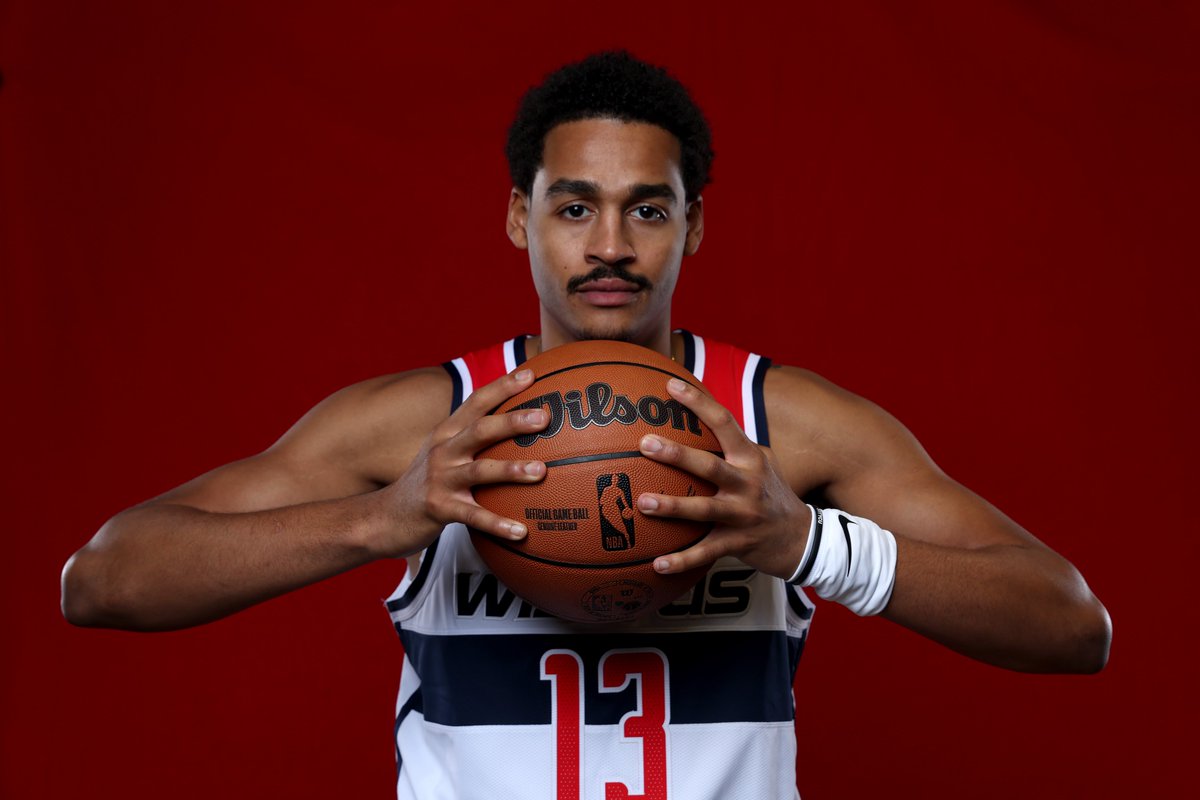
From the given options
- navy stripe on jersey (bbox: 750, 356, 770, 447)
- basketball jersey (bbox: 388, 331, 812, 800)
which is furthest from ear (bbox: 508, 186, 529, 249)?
basketball jersey (bbox: 388, 331, 812, 800)

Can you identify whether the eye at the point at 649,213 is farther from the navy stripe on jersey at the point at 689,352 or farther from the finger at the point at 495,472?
the finger at the point at 495,472

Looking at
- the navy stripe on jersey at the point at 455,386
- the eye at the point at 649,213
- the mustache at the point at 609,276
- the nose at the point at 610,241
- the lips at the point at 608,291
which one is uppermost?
the eye at the point at 649,213

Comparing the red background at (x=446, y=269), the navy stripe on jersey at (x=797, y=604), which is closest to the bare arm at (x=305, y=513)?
the navy stripe on jersey at (x=797, y=604)

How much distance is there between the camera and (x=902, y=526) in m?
2.01

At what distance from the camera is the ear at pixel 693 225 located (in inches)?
96.1

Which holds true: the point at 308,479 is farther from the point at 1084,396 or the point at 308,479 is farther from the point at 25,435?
the point at 1084,396

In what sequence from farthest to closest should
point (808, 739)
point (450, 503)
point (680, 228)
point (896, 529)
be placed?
point (808, 739), point (680, 228), point (896, 529), point (450, 503)

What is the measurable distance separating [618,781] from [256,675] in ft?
5.03

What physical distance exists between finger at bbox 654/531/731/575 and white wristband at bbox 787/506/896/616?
15 centimetres

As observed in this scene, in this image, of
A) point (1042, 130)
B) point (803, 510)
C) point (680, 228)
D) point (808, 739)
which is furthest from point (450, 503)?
point (1042, 130)

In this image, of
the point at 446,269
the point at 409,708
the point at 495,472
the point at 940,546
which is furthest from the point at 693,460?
the point at 446,269

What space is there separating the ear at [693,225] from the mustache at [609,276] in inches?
11.6

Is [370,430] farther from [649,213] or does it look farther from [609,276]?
[649,213]

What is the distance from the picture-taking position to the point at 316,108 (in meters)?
3.40
